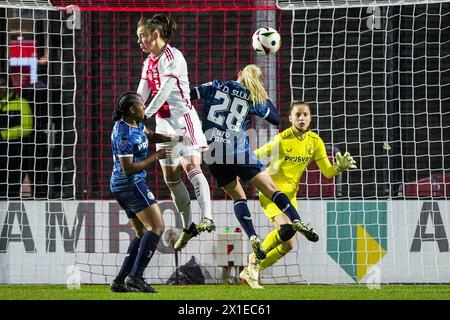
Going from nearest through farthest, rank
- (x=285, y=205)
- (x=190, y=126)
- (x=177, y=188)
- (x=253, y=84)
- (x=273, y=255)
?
(x=190, y=126) < (x=285, y=205) < (x=177, y=188) < (x=253, y=84) < (x=273, y=255)

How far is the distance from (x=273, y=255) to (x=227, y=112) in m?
1.90

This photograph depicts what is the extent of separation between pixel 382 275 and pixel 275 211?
2092 mm

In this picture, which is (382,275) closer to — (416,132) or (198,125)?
(416,132)

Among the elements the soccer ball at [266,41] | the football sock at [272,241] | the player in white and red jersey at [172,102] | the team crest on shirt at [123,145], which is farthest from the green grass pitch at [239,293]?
the soccer ball at [266,41]

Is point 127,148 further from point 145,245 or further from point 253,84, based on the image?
point 253,84

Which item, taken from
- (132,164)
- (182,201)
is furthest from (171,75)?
(182,201)

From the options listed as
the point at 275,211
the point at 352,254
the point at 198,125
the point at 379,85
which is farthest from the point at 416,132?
the point at 198,125

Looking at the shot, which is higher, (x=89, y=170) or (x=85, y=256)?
(x=89, y=170)

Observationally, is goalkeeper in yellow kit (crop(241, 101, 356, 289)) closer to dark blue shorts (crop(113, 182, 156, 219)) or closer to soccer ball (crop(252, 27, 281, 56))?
soccer ball (crop(252, 27, 281, 56))

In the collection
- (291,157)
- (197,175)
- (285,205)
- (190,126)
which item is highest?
(190,126)

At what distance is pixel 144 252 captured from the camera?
1123 centimetres

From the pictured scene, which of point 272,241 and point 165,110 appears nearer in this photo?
point 165,110

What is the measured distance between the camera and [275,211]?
12.9 meters

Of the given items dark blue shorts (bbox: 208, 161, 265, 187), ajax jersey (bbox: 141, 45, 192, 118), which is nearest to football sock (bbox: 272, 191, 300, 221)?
dark blue shorts (bbox: 208, 161, 265, 187)
